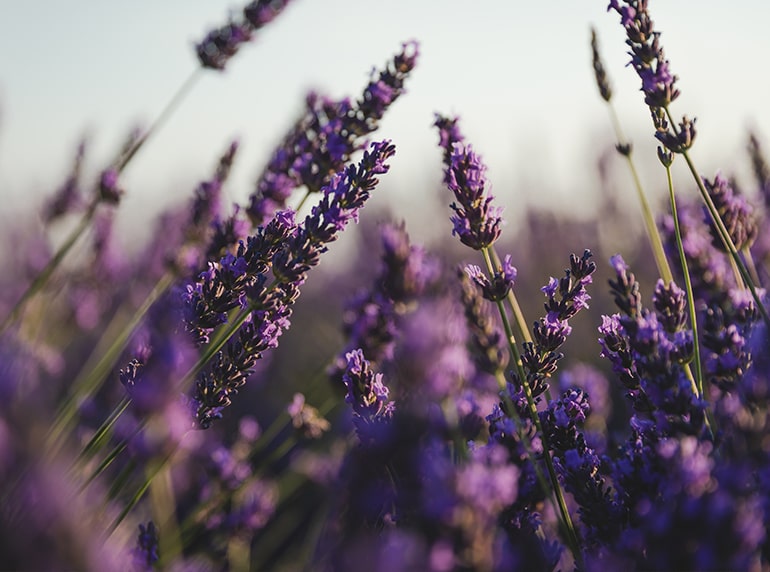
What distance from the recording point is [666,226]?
6.32ft

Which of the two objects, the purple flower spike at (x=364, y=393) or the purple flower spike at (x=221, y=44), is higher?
the purple flower spike at (x=221, y=44)

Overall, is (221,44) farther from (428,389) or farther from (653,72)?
(428,389)

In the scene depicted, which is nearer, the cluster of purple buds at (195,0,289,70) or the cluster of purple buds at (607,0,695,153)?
the cluster of purple buds at (607,0,695,153)

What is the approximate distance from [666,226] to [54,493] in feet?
5.72

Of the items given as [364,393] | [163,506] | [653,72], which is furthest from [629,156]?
[163,506]

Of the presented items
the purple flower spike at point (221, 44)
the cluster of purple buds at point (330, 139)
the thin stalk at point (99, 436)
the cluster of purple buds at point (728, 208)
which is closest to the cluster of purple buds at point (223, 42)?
the purple flower spike at point (221, 44)

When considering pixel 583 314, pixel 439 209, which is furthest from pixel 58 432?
pixel 439 209

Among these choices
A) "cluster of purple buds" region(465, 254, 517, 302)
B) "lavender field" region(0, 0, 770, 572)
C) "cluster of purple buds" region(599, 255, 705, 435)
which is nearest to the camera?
"lavender field" region(0, 0, 770, 572)

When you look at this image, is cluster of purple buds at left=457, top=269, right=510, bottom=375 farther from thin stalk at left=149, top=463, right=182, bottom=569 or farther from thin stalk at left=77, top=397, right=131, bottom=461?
thin stalk at left=149, top=463, right=182, bottom=569

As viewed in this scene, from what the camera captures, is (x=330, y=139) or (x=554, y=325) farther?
(x=330, y=139)

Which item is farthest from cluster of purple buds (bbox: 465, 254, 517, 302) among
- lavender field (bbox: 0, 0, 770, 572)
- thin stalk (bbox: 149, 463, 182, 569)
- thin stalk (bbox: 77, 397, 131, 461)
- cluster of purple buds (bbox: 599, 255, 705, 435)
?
thin stalk (bbox: 149, 463, 182, 569)

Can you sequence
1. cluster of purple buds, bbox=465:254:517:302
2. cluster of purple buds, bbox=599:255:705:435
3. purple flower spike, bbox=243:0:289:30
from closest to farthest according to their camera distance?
1. cluster of purple buds, bbox=599:255:705:435
2. cluster of purple buds, bbox=465:254:517:302
3. purple flower spike, bbox=243:0:289:30

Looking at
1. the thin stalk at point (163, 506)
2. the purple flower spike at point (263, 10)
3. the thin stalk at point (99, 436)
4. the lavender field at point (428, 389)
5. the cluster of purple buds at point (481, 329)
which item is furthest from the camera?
the purple flower spike at point (263, 10)

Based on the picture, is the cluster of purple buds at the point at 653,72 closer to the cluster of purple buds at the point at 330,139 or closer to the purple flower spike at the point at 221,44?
the cluster of purple buds at the point at 330,139
